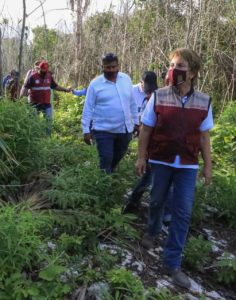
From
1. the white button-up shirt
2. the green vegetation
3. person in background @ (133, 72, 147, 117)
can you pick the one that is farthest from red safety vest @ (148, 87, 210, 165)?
person in background @ (133, 72, 147, 117)

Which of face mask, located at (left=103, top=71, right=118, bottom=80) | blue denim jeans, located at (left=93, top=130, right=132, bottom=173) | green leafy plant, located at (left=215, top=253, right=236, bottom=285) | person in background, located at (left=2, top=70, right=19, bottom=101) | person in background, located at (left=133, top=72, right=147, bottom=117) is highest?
face mask, located at (left=103, top=71, right=118, bottom=80)

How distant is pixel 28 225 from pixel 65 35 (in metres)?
15.1

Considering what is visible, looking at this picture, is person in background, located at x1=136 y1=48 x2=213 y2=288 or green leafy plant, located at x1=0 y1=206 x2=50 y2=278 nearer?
green leafy plant, located at x1=0 y1=206 x2=50 y2=278

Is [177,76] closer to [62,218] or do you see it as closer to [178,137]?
[178,137]

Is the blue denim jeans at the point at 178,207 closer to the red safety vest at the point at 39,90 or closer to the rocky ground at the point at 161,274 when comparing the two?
the rocky ground at the point at 161,274

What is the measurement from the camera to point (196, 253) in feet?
13.0

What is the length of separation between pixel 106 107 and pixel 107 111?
4cm

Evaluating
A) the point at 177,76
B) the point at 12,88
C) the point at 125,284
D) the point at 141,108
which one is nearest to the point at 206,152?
the point at 177,76

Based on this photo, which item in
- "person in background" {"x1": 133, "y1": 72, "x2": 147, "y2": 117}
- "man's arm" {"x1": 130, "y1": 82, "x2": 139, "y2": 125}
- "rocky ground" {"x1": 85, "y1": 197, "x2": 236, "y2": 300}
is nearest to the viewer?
"rocky ground" {"x1": 85, "y1": 197, "x2": 236, "y2": 300}

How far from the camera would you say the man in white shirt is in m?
4.88

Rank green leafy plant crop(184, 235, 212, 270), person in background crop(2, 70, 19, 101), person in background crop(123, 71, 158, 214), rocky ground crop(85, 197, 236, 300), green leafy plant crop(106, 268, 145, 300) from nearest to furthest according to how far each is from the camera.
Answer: green leafy plant crop(106, 268, 145, 300)
rocky ground crop(85, 197, 236, 300)
green leafy plant crop(184, 235, 212, 270)
person in background crop(123, 71, 158, 214)
person in background crop(2, 70, 19, 101)

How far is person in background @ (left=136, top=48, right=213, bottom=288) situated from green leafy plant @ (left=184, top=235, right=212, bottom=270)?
13.4 inches

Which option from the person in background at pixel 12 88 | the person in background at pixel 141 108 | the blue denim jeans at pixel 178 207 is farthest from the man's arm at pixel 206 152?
the person in background at pixel 12 88

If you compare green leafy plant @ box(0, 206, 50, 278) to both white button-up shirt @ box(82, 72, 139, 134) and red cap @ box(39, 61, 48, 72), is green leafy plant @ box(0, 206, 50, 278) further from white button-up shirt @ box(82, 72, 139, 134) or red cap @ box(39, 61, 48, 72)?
red cap @ box(39, 61, 48, 72)
